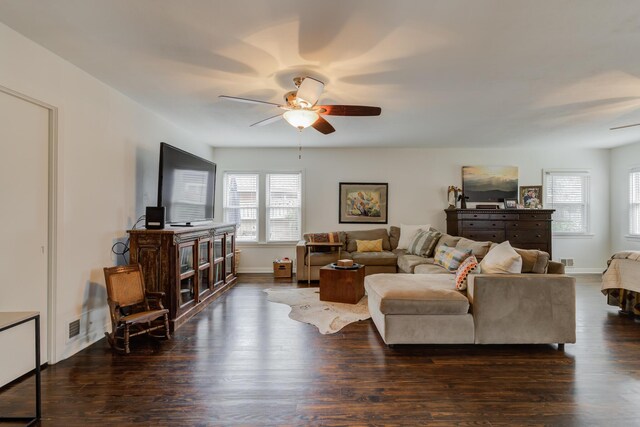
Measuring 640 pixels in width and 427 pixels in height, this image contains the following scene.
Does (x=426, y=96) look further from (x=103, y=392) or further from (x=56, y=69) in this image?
(x=103, y=392)

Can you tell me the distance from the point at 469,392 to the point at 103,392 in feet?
8.64

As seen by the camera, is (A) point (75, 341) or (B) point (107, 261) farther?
(B) point (107, 261)

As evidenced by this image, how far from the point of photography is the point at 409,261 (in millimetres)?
5039

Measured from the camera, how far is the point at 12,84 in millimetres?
2342

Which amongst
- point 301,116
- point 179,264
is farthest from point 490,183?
point 179,264

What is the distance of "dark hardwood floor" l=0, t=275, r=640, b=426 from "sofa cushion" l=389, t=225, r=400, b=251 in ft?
10.1

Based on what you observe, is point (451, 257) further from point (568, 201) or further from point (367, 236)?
point (568, 201)

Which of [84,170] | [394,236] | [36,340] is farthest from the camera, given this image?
[394,236]

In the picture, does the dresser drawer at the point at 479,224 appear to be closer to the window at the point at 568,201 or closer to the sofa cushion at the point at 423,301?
the window at the point at 568,201

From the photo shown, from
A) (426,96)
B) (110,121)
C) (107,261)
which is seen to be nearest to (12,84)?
(110,121)

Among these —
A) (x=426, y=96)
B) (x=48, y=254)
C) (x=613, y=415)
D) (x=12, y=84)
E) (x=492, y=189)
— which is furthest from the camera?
(x=492, y=189)

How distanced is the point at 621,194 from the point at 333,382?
729cm

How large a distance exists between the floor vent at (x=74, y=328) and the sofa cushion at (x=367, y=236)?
4.35m

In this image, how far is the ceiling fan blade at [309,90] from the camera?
105 inches
